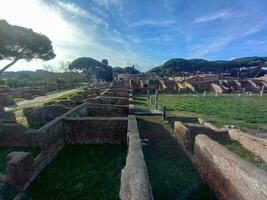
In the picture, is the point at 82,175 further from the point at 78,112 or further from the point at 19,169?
the point at 78,112

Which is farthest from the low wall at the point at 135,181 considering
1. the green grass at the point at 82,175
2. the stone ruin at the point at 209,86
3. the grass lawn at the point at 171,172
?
the stone ruin at the point at 209,86

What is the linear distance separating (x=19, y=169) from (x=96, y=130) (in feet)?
13.7

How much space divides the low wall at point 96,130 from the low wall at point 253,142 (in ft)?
20.4

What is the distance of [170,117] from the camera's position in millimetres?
14414

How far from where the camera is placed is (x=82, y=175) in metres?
7.07

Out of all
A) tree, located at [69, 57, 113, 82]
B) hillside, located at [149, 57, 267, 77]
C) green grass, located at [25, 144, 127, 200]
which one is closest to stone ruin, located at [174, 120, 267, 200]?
green grass, located at [25, 144, 127, 200]

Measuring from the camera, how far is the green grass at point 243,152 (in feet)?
26.4

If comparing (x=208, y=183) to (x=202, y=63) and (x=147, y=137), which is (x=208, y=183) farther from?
(x=202, y=63)

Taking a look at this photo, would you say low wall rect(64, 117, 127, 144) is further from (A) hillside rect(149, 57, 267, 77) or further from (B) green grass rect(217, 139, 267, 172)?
(A) hillside rect(149, 57, 267, 77)

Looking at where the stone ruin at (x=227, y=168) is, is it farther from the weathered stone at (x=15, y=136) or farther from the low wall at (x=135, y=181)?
the weathered stone at (x=15, y=136)

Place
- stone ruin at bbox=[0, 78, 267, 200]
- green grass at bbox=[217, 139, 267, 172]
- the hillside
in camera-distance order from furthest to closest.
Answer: the hillside → green grass at bbox=[217, 139, 267, 172] → stone ruin at bbox=[0, 78, 267, 200]

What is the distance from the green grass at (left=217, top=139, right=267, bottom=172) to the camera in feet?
26.4

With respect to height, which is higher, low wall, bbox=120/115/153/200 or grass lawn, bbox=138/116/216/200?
low wall, bbox=120/115/153/200

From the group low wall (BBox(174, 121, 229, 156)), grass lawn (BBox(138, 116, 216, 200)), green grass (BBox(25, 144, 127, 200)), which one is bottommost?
green grass (BBox(25, 144, 127, 200))
